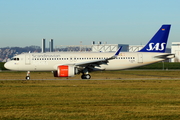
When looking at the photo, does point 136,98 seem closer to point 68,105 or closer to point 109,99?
point 109,99

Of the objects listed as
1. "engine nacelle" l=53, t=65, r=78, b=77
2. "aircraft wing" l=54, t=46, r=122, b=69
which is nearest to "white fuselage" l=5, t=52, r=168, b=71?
"aircraft wing" l=54, t=46, r=122, b=69

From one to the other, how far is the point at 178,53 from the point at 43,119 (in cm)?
13428

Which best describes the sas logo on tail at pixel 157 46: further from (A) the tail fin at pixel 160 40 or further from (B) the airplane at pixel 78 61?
(B) the airplane at pixel 78 61

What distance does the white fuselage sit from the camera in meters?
40.6

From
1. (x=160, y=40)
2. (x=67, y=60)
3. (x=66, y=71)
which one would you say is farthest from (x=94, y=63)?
(x=160, y=40)

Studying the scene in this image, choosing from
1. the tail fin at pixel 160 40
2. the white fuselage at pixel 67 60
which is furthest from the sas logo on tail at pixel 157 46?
the white fuselage at pixel 67 60

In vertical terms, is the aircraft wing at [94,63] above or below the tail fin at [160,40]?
below

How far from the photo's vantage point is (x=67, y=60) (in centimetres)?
4084

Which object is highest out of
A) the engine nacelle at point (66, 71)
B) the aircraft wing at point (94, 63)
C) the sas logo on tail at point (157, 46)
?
the sas logo on tail at point (157, 46)

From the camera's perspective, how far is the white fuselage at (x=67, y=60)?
133 feet

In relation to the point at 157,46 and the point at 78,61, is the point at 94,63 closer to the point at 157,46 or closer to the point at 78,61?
the point at 78,61

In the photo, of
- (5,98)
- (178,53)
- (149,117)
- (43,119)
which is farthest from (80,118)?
(178,53)

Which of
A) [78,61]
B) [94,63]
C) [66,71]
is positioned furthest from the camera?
[78,61]

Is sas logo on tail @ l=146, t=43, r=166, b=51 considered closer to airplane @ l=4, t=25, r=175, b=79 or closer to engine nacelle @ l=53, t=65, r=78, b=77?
airplane @ l=4, t=25, r=175, b=79
